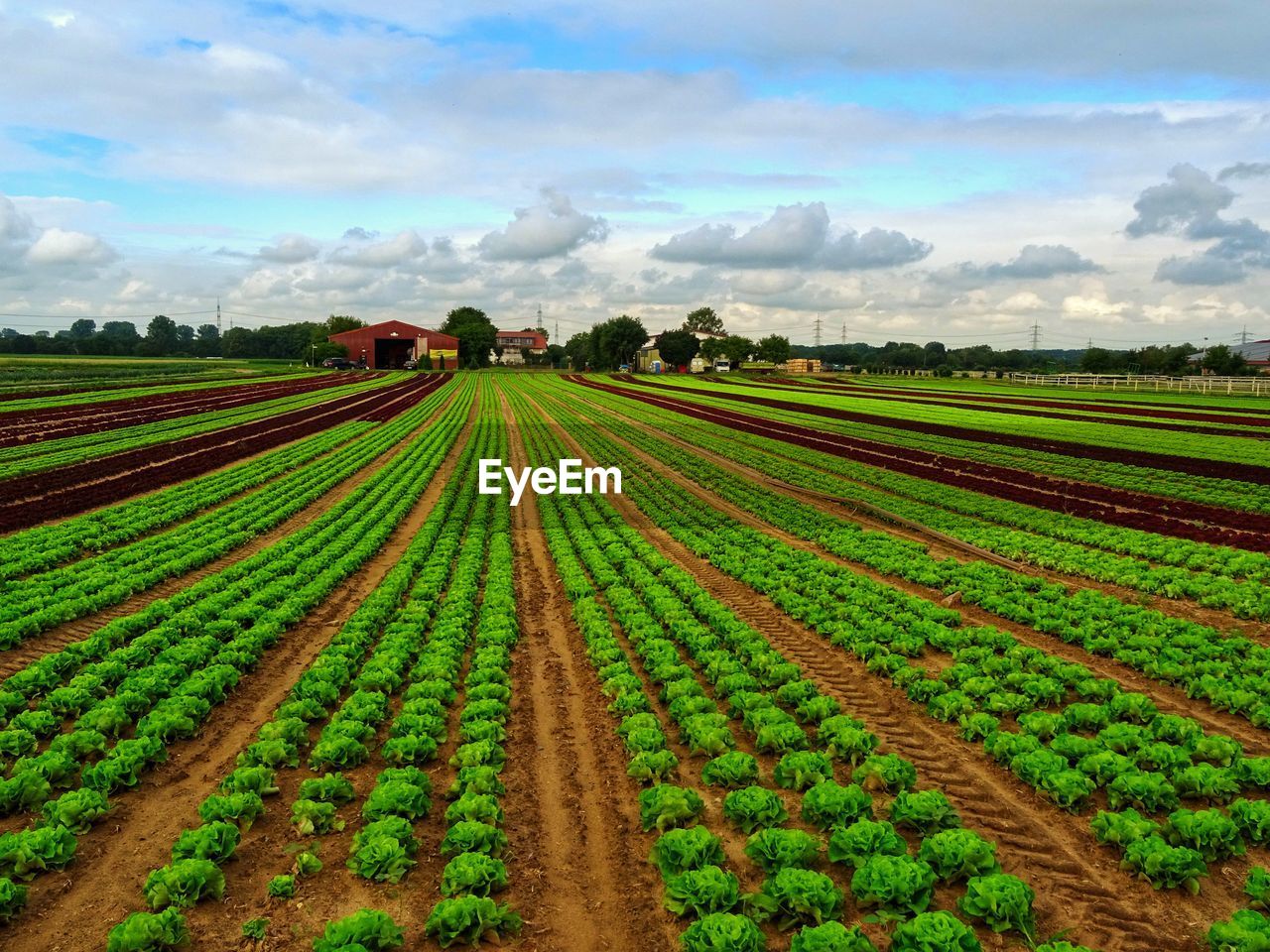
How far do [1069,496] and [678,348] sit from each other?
129 meters

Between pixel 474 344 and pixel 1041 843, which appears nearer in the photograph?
pixel 1041 843

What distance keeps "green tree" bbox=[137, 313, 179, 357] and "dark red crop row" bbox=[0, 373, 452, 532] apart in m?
150

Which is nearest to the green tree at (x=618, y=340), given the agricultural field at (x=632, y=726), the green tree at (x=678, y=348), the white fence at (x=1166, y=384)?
the green tree at (x=678, y=348)

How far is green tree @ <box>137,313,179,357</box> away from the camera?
17288 cm

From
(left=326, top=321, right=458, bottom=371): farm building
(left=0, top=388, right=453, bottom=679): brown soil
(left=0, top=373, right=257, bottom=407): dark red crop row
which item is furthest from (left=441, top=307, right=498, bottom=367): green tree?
(left=0, top=388, right=453, bottom=679): brown soil

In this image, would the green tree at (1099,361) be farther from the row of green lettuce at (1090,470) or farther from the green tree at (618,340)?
the row of green lettuce at (1090,470)

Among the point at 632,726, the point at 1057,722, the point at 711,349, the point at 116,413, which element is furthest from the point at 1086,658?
the point at 711,349

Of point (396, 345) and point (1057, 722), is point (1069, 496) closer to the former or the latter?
point (1057, 722)

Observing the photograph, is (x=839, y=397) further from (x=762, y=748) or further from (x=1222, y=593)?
(x=762, y=748)

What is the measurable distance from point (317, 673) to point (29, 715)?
3.25 m

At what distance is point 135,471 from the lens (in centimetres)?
2950

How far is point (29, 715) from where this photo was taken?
31.4 ft

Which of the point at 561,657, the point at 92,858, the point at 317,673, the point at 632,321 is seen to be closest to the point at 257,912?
the point at 92,858

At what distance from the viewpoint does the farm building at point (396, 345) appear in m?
130
